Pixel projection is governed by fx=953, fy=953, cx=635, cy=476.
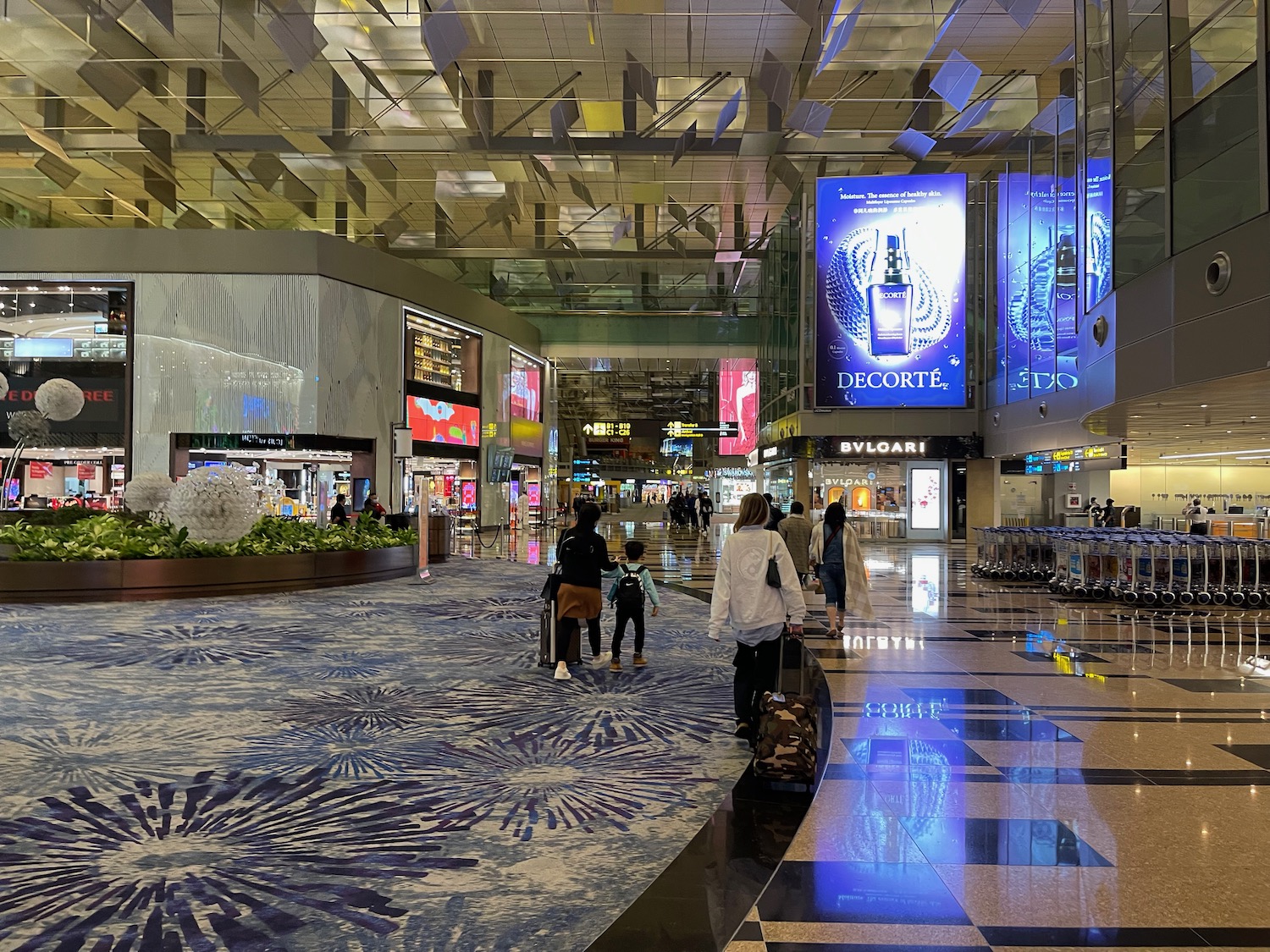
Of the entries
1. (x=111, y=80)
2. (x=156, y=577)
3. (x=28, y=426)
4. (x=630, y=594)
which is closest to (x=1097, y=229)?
(x=630, y=594)

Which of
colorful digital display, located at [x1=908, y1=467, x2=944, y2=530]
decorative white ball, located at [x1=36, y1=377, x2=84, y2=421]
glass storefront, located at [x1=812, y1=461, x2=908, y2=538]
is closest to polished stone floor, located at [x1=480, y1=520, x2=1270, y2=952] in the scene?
decorative white ball, located at [x1=36, y1=377, x2=84, y2=421]

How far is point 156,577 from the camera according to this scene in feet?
42.3

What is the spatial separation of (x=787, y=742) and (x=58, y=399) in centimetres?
1771

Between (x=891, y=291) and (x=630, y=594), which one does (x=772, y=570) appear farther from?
(x=891, y=291)

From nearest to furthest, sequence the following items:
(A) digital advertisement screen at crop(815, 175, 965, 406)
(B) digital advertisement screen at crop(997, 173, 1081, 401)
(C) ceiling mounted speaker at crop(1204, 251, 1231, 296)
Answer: (C) ceiling mounted speaker at crop(1204, 251, 1231, 296) < (B) digital advertisement screen at crop(997, 173, 1081, 401) < (A) digital advertisement screen at crop(815, 175, 965, 406)

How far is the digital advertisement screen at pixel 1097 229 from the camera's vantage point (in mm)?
12578

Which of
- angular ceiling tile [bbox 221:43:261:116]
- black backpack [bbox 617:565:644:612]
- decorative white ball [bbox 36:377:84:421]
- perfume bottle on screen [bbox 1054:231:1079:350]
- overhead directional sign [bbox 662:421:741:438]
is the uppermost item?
angular ceiling tile [bbox 221:43:261:116]

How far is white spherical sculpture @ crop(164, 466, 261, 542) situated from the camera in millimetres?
13648

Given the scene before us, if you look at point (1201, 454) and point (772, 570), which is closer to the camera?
point (772, 570)

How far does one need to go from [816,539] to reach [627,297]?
1117 inches

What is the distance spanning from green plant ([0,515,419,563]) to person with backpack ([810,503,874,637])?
8.56 m

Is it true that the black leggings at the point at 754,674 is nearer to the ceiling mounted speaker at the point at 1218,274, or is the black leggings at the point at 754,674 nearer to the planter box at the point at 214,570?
the ceiling mounted speaker at the point at 1218,274

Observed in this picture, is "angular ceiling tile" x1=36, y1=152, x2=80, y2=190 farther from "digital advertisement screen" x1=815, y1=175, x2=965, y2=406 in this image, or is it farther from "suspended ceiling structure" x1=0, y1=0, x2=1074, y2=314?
"digital advertisement screen" x1=815, y1=175, x2=965, y2=406

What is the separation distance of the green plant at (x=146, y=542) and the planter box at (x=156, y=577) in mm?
179
